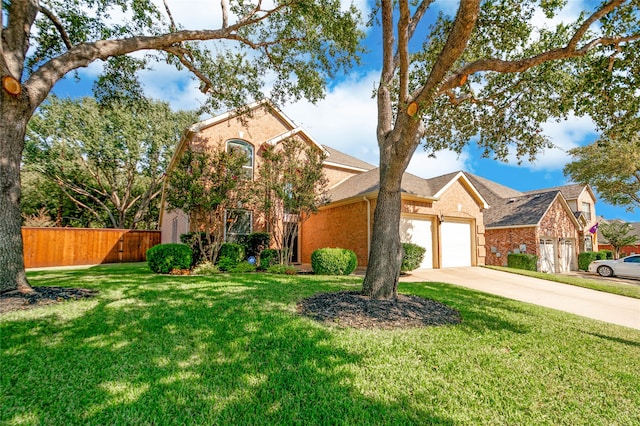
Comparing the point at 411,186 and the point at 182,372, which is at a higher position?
the point at 411,186

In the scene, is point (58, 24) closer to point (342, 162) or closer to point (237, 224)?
point (237, 224)

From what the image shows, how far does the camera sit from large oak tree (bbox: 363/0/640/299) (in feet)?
16.1

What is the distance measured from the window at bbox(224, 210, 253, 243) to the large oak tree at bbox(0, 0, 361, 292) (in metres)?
4.74

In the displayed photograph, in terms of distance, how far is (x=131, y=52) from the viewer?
7.16 meters

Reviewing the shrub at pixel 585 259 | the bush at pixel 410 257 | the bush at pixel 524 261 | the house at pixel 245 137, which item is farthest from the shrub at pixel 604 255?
the house at pixel 245 137

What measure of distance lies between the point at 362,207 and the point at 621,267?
50.2 ft

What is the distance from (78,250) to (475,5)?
20074 mm

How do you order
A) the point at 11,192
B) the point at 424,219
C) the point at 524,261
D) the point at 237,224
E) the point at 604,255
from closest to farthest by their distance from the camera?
the point at 11,192, the point at 237,224, the point at 424,219, the point at 524,261, the point at 604,255

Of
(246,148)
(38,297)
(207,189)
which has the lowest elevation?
(38,297)

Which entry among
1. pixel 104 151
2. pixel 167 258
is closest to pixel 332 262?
pixel 167 258

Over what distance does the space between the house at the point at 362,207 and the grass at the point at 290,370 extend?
26.9 ft

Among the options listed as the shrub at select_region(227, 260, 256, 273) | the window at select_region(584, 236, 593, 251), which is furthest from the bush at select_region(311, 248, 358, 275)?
the window at select_region(584, 236, 593, 251)

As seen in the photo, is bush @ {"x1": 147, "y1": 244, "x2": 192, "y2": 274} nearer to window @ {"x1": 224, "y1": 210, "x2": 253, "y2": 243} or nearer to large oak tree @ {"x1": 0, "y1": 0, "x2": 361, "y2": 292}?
window @ {"x1": 224, "y1": 210, "x2": 253, "y2": 243}

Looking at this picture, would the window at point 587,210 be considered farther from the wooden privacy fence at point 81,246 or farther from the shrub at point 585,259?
the wooden privacy fence at point 81,246
